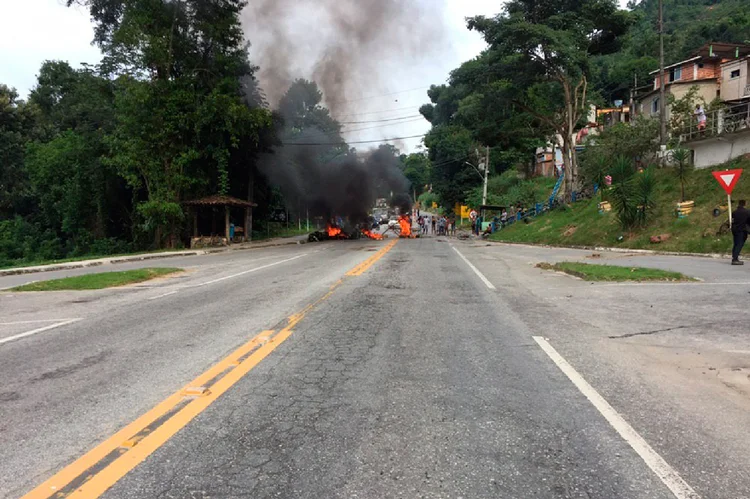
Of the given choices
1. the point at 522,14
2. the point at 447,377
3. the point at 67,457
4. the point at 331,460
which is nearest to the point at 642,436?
the point at 447,377

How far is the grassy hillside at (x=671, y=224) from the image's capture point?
1717 centimetres

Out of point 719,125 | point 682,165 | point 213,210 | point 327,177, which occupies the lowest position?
point 213,210

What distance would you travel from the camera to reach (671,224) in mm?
19078

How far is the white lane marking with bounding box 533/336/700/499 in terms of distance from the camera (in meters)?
2.67

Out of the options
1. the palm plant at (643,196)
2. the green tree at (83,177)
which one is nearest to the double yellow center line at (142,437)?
the palm plant at (643,196)

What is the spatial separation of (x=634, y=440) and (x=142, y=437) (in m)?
3.09

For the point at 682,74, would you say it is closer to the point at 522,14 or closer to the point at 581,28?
the point at 581,28

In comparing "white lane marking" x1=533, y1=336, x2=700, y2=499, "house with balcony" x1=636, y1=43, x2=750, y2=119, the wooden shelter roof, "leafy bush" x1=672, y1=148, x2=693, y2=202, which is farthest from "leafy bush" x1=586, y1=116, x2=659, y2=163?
"white lane marking" x1=533, y1=336, x2=700, y2=499

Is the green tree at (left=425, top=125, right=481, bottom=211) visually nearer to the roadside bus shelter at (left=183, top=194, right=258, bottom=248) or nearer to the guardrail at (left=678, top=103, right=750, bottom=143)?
the roadside bus shelter at (left=183, top=194, right=258, bottom=248)

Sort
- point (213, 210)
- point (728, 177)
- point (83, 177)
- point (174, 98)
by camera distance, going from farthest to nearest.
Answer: point (83, 177) < point (213, 210) < point (174, 98) < point (728, 177)

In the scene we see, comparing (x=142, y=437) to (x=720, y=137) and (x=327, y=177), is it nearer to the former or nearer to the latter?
(x=720, y=137)

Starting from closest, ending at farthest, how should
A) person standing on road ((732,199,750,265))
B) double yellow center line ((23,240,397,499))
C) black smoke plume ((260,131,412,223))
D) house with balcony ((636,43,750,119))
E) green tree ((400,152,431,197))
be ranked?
double yellow center line ((23,240,397,499)) → person standing on road ((732,199,750,265)) → black smoke plume ((260,131,412,223)) → house with balcony ((636,43,750,119)) → green tree ((400,152,431,197))

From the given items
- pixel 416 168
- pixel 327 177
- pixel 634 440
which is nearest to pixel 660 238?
pixel 634 440

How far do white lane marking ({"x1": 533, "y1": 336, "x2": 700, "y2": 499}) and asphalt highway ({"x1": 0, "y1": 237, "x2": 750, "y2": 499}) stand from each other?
1 cm
